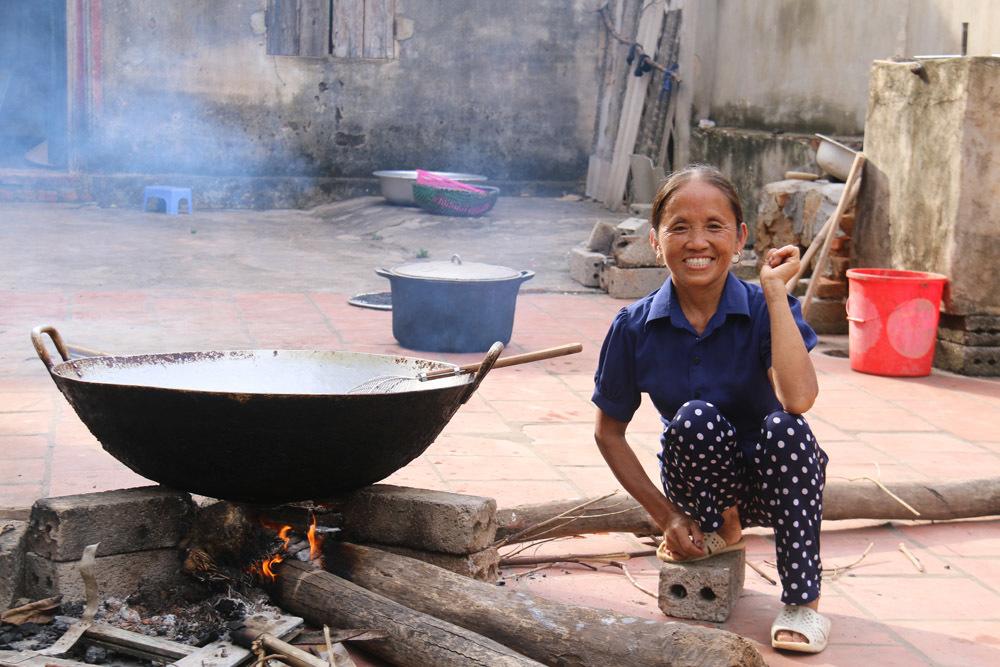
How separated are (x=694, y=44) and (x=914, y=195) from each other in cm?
550

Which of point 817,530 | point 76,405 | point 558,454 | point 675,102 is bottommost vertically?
point 558,454

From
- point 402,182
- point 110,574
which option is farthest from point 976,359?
point 402,182

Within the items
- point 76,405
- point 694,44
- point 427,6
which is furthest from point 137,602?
point 427,6

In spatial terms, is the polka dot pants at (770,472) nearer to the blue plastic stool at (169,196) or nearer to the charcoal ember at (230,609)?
the charcoal ember at (230,609)

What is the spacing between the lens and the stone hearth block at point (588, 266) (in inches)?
328

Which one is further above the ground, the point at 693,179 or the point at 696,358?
the point at 693,179

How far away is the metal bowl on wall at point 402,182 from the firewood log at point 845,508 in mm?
8658

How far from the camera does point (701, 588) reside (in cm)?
294

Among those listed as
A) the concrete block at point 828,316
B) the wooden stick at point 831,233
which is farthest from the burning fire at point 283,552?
the concrete block at point 828,316

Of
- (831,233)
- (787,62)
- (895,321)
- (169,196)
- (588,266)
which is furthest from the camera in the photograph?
(169,196)

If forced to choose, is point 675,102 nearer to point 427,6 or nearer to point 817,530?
point 427,6

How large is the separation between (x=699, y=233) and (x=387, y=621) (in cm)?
110

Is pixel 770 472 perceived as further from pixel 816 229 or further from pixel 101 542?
pixel 816 229

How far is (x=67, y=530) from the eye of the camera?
8.77ft
